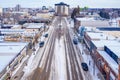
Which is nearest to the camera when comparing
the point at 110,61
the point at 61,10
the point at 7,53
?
the point at 110,61

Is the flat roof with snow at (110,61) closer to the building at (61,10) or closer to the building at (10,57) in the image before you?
the building at (10,57)

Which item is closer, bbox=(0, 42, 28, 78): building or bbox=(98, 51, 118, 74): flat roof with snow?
bbox=(98, 51, 118, 74): flat roof with snow

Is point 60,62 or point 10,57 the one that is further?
point 60,62

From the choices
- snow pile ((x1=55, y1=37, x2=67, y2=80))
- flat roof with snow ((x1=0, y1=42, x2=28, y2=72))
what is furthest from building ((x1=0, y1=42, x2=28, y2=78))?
snow pile ((x1=55, y1=37, x2=67, y2=80))

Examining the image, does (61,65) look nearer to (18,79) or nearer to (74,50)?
(18,79)

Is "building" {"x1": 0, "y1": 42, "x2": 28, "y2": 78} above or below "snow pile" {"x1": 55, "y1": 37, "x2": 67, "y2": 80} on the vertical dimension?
above

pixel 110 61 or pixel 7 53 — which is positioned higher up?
pixel 110 61

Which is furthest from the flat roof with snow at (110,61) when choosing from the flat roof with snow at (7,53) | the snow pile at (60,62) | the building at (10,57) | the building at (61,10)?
the building at (61,10)

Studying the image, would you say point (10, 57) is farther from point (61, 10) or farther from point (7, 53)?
point (61, 10)

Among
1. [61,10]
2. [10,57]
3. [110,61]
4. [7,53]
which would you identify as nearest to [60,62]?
[10,57]

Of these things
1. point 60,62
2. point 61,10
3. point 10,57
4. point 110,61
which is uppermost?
point 61,10

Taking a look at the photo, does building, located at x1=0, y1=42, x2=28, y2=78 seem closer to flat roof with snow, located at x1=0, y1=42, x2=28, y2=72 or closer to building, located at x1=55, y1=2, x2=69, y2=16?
flat roof with snow, located at x1=0, y1=42, x2=28, y2=72
